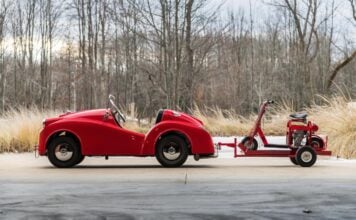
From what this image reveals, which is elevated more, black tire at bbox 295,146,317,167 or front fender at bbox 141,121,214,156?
front fender at bbox 141,121,214,156

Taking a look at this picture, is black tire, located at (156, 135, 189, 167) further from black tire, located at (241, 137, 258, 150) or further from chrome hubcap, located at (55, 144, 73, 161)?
chrome hubcap, located at (55, 144, 73, 161)

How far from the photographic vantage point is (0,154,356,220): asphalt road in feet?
16.2

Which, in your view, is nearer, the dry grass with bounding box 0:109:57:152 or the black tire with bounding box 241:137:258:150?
the black tire with bounding box 241:137:258:150

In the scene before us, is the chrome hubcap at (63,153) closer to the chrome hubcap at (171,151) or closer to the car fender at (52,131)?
the car fender at (52,131)

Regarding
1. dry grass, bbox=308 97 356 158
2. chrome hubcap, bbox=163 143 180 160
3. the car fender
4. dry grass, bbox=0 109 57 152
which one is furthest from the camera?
dry grass, bbox=0 109 57 152

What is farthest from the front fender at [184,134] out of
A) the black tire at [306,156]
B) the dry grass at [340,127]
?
the dry grass at [340,127]

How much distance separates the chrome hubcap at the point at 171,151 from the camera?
891 cm

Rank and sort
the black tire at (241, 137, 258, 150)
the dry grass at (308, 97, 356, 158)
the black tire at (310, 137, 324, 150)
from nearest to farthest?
the black tire at (310, 137, 324, 150), the black tire at (241, 137, 258, 150), the dry grass at (308, 97, 356, 158)

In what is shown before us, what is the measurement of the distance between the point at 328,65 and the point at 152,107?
41.6 feet

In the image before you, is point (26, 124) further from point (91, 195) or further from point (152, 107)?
point (152, 107)

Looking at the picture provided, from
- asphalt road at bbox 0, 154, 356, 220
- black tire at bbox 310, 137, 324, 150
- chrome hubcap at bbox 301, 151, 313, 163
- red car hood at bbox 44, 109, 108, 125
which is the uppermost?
red car hood at bbox 44, 109, 108, 125

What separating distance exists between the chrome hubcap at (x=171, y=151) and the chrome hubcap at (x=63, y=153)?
1.48 metres

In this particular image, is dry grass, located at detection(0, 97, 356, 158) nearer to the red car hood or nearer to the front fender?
the front fender

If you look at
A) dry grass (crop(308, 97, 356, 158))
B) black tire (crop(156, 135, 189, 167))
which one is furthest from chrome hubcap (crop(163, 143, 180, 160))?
dry grass (crop(308, 97, 356, 158))
